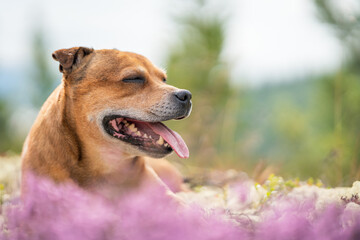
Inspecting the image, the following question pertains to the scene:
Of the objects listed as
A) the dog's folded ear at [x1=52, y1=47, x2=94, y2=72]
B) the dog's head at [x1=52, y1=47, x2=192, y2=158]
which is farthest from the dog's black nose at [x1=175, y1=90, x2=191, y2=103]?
the dog's folded ear at [x1=52, y1=47, x2=94, y2=72]

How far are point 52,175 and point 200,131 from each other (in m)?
5.28

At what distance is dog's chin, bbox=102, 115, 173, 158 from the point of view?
288 cm

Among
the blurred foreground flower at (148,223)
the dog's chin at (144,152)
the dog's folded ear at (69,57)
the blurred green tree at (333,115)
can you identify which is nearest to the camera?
the blurred foreground flower at (148,223)

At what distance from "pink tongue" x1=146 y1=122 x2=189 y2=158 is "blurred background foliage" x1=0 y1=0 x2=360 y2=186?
1635 millimetres

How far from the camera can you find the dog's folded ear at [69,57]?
3.02 meters

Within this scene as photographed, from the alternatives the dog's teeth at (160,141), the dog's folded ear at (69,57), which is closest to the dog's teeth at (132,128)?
the dog's teeth at (160,141)

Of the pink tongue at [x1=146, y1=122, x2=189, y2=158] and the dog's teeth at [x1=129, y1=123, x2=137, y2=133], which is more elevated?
the pink tongue at [x1=146, y1=122, x2=189, y2=158]

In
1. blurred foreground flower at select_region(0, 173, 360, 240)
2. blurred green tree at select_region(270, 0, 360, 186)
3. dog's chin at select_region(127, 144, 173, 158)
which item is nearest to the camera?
blurred foreground flower at select_region(0, 173, 360, 240)

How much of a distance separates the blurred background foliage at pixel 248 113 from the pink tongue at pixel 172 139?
1.63 metres

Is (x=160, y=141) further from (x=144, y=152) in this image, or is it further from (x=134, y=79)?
(x=134, y=79)

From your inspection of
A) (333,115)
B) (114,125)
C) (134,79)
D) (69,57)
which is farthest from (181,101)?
(333,115)

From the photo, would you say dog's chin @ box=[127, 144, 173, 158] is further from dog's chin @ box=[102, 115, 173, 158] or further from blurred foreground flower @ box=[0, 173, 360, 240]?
blurred foreground flower @ box=[0, 173, 360, 240]

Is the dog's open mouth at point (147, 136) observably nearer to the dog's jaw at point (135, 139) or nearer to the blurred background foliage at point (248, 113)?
the dog's jaw at point (135, 139)

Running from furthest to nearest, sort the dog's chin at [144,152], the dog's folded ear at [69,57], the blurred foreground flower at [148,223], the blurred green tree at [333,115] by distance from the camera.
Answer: the blurred green tree at [333,115]
the dog's folded ear at [69,57]
the dog's chin at [144,152]
the blurred foreground flower at [148,223]
